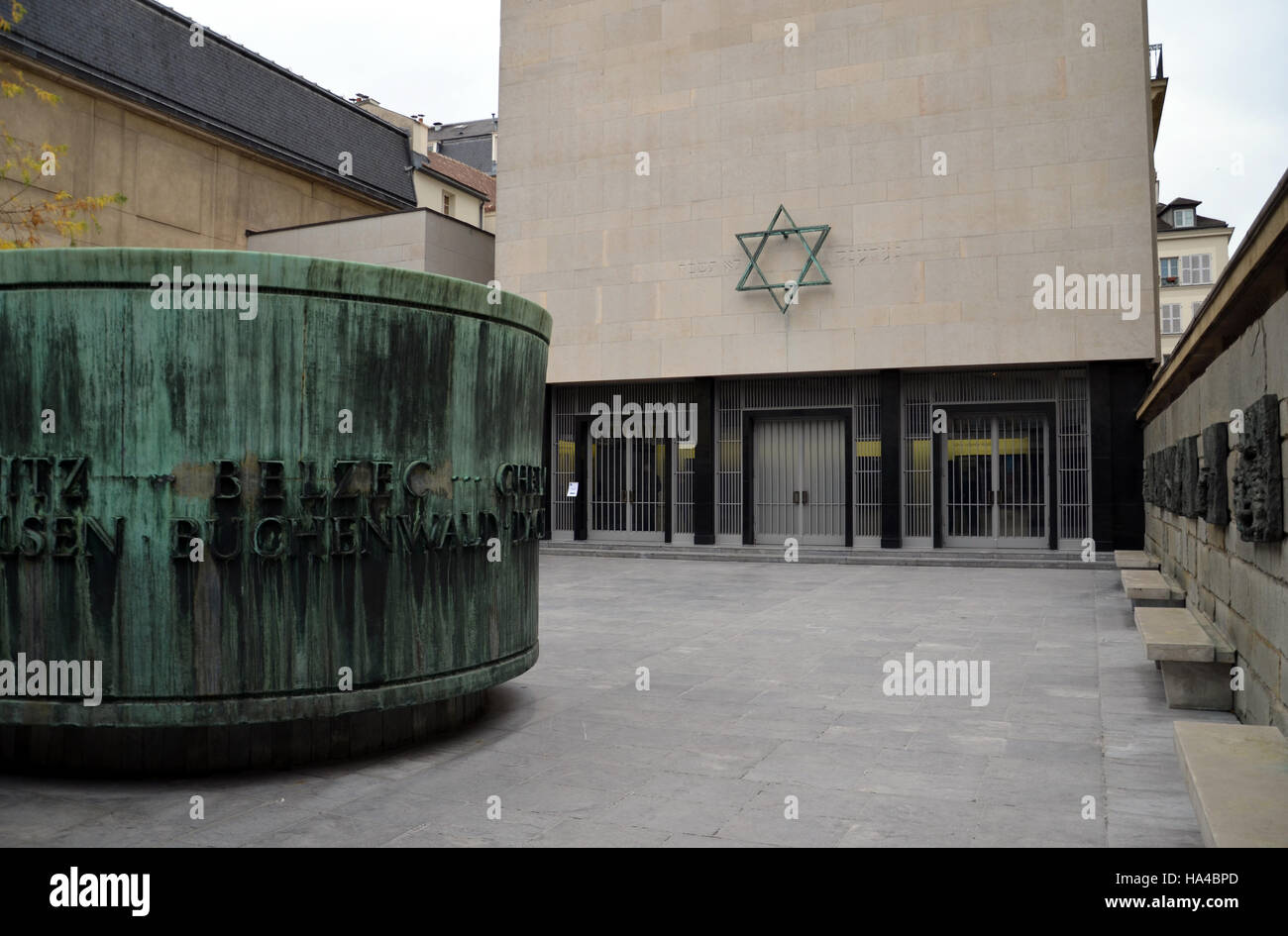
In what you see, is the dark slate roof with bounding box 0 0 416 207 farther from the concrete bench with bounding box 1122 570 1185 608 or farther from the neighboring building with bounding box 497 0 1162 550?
the concrete bench with bounding box 1122 570 1185 608

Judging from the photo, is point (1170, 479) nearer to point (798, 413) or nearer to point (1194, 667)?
point (1194, 667)

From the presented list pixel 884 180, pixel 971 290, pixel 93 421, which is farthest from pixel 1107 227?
pixel 93 421

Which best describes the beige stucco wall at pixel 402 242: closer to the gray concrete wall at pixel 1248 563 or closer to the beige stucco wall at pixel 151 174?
the beige stucco wall at pixel 151 174

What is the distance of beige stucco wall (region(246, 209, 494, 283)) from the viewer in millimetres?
25000

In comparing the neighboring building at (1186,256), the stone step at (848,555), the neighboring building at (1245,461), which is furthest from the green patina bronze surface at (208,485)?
the neighboring building at (1186,256)

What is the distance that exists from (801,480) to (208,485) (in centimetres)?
1951

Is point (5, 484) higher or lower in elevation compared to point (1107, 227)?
lower

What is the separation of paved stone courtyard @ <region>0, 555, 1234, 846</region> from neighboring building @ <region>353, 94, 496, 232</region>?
2700 centimetres

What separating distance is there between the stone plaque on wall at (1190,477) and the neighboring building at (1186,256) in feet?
198

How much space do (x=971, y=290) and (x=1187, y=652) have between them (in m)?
15.4

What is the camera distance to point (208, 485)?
5105 millimetres

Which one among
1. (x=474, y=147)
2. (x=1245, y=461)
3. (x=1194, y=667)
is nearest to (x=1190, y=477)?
(x=1194, y=667)

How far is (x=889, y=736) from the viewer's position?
6223mm

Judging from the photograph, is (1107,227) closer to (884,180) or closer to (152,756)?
(884,180)
